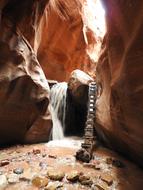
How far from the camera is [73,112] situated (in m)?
9.06

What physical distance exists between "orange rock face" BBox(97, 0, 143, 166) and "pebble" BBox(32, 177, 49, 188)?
6.16ft

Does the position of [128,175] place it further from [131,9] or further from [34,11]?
[34,11]

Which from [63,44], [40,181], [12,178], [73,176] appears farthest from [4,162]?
[63,44]

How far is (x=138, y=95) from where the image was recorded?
10.7 feet

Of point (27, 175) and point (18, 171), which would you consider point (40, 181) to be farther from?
point (18, 171)

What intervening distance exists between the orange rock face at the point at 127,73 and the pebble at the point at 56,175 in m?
1.59

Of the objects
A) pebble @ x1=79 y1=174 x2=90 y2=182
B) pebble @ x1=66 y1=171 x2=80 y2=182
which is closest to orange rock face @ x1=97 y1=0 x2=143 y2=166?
pebble @ x1=79 y1=174 x2=90 y2=182

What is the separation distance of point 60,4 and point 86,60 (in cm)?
435

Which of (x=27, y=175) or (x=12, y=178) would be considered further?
(x=27, y=175)

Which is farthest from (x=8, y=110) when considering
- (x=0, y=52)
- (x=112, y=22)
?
(x=112, y=22)

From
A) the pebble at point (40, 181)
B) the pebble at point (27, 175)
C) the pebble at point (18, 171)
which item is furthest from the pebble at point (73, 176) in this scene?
the pebble at point (18, 171)

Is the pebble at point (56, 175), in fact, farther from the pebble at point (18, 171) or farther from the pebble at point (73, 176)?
the pebble at point (18, 171)

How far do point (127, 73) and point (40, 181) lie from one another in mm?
2410

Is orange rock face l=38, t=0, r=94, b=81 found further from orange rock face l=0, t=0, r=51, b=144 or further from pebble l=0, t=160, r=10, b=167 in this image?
pebble l=0, t=160, r=10, b=167
